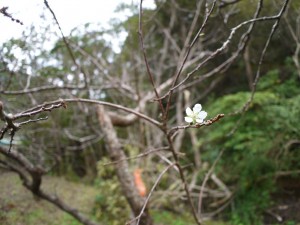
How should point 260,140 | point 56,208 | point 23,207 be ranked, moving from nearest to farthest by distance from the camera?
point 23,207, point 56,208, point 260,140

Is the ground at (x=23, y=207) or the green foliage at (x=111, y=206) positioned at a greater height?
the ground at (x=23, y=207)

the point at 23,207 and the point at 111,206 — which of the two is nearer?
the point at 23,207

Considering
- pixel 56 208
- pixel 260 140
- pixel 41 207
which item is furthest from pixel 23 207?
pixel 260 140

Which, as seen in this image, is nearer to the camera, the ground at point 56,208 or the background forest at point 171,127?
the ground at point 56,208

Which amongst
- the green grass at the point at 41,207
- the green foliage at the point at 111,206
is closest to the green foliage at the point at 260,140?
the green grass at the point at 41,207

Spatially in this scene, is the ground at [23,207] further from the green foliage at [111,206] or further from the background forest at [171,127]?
the green foliage at [111,206]

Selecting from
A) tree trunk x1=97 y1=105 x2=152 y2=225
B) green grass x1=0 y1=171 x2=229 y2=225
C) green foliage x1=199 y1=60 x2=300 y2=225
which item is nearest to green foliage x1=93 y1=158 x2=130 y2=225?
green grass x1=0 y1=171 x2=229 y2=225

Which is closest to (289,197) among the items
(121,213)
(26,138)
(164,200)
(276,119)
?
(276,119)

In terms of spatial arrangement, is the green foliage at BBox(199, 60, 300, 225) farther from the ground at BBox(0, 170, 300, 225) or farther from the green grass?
the green grass

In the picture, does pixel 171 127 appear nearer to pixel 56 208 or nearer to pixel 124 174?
pixel 124 174
